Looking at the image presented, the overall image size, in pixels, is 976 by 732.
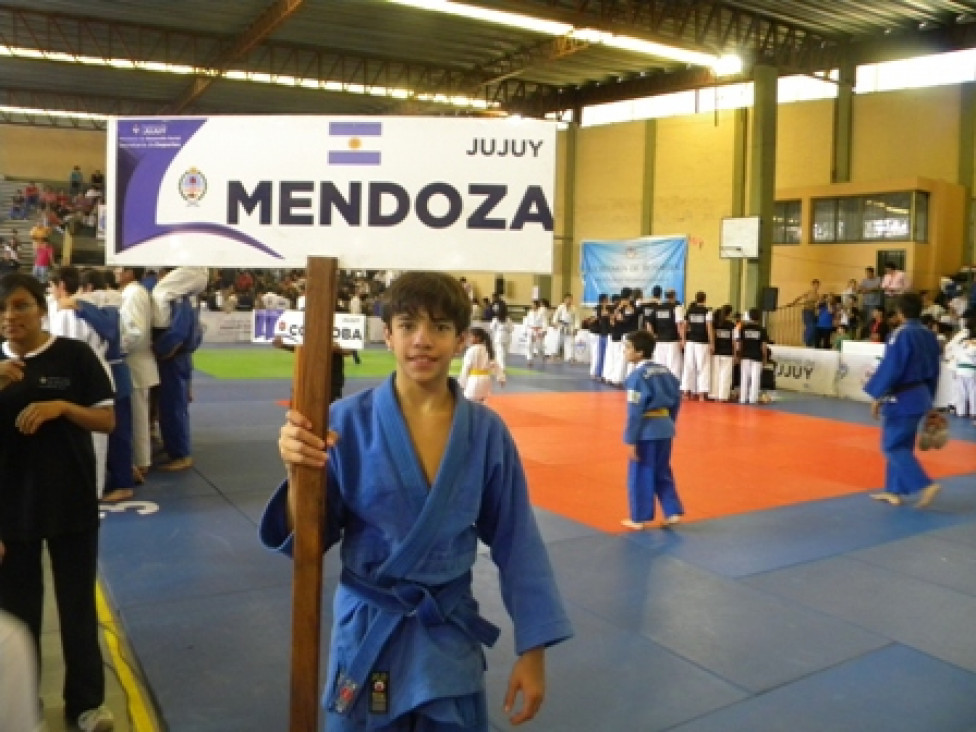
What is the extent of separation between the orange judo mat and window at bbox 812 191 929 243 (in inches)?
365

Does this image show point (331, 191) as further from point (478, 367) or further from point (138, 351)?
point (478, 367)

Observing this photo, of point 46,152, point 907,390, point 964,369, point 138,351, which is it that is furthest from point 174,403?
point 46,152

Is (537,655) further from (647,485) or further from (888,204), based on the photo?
(888,204)

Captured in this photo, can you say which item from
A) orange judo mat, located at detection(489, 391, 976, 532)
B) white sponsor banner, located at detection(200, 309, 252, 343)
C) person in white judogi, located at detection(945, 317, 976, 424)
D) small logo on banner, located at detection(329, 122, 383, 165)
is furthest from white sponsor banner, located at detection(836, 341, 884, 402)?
white sponsor banner, located at detection(200, 309, 252, 343)

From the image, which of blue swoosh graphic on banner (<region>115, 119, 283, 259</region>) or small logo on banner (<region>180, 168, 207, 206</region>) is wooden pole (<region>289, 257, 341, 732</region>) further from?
small logo on banner (<region>180, 168, 207, 206</region>)

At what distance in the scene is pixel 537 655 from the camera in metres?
2.03

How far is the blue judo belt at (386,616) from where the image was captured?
1.93 metres

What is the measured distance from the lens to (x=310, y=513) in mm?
1947

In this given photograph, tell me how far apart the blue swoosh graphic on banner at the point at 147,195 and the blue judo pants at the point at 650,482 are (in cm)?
441

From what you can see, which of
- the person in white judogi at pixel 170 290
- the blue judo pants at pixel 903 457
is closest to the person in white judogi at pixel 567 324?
the blue judo pants at pixel 903 457

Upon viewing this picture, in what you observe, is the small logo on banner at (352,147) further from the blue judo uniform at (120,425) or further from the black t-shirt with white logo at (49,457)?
the blue judo uniform at (120,425)

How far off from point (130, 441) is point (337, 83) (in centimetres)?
1823

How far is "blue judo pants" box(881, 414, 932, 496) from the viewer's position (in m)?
7.12

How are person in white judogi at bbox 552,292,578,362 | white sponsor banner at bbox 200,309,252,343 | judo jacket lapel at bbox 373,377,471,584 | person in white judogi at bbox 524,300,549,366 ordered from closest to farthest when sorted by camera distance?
judo jacket lapel at bbox 373,377,471,584, person in white judogi at bbox 524,300,549,366, person in white judogi at bbox 552,292,578,362, white sponsor banner at bbox 200,309,252,343
